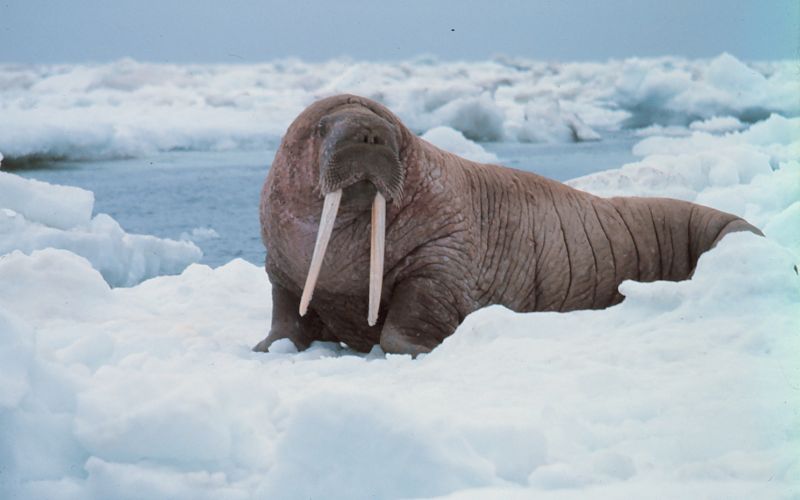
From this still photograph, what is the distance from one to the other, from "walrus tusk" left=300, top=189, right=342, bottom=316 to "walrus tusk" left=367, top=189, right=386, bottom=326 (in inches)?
7.8

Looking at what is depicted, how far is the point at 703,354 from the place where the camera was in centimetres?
385

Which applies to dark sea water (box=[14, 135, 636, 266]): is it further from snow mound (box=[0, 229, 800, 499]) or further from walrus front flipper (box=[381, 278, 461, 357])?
snow mound (box=[0, 229, 800, 499])

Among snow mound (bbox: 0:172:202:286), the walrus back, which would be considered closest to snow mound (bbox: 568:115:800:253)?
the walrus back

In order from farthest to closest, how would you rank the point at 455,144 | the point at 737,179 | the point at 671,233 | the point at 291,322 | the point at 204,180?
the point at 204,180
the point at 455,144
the point at 737,179
the point at 671,233
the point at 291,322

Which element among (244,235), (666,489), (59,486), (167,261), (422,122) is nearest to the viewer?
(666,489)

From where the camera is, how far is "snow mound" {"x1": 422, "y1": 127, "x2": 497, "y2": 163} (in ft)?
47.1

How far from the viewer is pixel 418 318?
525 cm

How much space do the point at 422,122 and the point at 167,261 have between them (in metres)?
7.66

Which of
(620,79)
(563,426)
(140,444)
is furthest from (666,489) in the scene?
(620,79)

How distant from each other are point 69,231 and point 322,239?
5048 millimetres

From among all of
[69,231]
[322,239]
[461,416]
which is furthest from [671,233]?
[69,231]

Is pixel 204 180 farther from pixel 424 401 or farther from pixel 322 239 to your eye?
pixel 424 401

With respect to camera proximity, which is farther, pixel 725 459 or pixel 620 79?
pixel 620 79

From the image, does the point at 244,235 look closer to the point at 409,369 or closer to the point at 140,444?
the point at 409,369
